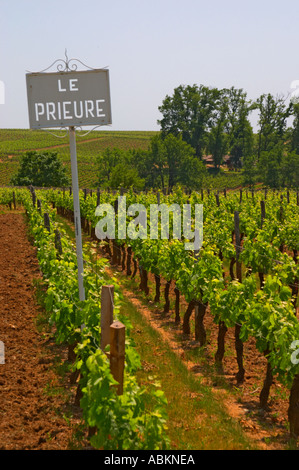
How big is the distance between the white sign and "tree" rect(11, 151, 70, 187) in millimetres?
54135

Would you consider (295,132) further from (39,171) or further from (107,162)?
(39,171)

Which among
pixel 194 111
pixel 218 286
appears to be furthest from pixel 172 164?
pixel 218 286

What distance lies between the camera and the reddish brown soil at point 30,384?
16.2ft

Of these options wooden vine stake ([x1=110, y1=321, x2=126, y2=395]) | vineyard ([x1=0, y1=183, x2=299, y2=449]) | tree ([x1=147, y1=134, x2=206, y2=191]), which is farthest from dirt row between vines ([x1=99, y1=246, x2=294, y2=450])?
tree ([x1=147, y1=134, x2=206, y2=191])

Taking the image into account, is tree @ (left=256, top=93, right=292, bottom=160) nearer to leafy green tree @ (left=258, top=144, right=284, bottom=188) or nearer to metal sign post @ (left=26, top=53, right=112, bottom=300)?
leafy green tree @ (left=258, top=144, right=284, bottom=188)

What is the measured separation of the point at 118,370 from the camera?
4.10 meters

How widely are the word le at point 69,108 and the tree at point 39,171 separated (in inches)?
2133

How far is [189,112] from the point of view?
79.5 metres

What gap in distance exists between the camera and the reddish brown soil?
4.95 m

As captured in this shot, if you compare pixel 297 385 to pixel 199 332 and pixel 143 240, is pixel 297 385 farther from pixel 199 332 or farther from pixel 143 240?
pixel 143 240

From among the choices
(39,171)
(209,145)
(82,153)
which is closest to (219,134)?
(209,145)

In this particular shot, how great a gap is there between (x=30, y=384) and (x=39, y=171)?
182ft
